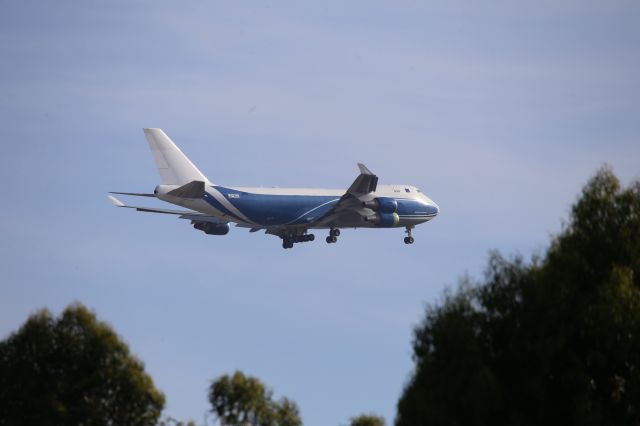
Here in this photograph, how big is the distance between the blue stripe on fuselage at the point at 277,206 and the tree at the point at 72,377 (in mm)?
37812

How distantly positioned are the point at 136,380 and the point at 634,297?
76.9 ft

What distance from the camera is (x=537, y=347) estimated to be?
60781 mm

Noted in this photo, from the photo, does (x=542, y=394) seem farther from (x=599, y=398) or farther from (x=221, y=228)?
(x=221, y=228)

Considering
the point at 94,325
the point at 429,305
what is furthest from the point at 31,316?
the point at 429,305

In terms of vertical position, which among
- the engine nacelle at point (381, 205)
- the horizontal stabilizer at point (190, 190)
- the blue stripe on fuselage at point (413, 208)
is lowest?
the horizontal stabilizer at point (190, 190)

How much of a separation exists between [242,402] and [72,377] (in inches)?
320

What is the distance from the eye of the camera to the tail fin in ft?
328

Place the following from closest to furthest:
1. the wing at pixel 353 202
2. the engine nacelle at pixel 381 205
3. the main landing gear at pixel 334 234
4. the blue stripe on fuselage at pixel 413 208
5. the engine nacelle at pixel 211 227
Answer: the wing at pixel 353 202 < the engine nacelle at pixel 381 205 < the engine nacelle at pixel 211 227 < the main landing gear at pixel 334 234 < the blue stripe on fuselage at pixel 413 208

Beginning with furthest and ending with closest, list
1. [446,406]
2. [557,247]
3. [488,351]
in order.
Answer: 1. [557,247]
2. [488,351]
3. [446,406]

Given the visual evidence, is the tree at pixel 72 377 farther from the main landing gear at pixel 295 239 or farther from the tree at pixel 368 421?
the main landing gear at pixel 295 239

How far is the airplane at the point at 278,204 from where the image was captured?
99.8 m

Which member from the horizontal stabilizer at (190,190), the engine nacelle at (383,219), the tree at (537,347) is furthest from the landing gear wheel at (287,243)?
the tree at (537,347)

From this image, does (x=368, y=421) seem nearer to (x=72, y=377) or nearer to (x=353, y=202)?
(x=72, y=377)

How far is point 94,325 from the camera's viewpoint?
2464 inches
